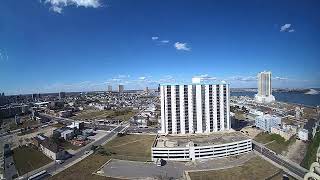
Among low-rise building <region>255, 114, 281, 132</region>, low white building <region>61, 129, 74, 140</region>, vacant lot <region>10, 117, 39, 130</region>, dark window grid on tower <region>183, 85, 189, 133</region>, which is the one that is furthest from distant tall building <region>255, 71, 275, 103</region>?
vacant lot <region>10, 117, 39, 130</region>

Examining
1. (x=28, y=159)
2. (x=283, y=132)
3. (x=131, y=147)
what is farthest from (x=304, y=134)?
(x=28, y=159)

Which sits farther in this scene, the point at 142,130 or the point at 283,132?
the point at 142,130

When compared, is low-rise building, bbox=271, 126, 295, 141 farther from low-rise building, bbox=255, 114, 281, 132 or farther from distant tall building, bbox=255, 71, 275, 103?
distant tall building, bbox=255, 71, 275, 103

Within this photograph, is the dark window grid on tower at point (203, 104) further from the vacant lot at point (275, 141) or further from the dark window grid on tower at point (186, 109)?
the vacant lot at point (275, 141)

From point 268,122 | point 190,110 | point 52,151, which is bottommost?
point 52,151

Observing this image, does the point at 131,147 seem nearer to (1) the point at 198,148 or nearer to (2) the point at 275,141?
(1) the point at 198,148

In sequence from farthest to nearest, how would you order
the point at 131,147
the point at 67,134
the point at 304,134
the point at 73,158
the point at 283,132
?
1. the point at 67,134
2. the point at 283,132
3. the point at 304,134
4. the point at 131,147
5. the point at 73,158

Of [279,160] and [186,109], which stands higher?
[186,109]
